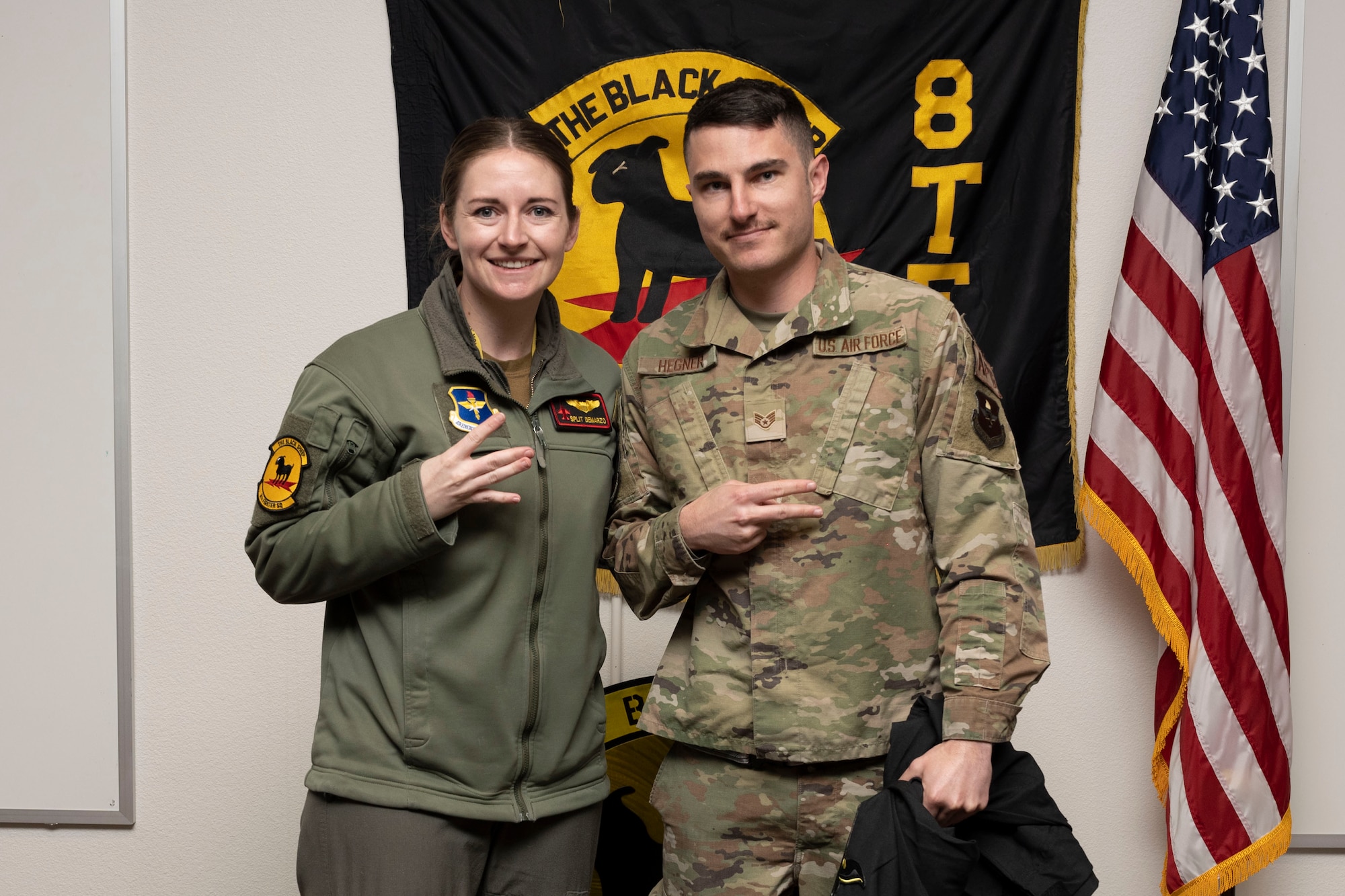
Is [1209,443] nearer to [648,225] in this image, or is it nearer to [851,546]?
[851,546]

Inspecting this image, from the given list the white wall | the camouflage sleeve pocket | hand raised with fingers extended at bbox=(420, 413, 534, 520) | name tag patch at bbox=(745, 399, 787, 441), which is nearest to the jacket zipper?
hand raised with fingers extended at bbox=(420, 413, 534, 520)

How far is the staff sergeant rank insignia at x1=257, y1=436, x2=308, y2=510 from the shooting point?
4.50ft

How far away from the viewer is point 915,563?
1.44 metres

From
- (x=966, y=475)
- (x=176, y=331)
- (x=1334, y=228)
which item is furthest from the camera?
(x=176, y=331)

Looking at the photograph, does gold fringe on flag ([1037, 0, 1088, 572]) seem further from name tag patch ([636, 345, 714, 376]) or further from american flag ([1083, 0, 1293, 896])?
name tag patch ([636, 345, 714, 376])

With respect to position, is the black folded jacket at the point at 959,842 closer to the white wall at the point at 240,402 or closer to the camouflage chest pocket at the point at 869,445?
the camouflage chest pocket at the point at 869,445

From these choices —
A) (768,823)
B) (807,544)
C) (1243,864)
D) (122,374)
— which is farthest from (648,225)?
(1243,864)

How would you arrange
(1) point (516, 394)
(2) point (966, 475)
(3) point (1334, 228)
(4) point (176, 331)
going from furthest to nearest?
(4) point (176, 331) < (3) point (1334, 228) < (1) point (516, 394) < (2) point (966, 475)

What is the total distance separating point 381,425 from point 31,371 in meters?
1.60

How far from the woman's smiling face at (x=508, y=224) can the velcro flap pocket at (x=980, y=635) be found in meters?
0.74

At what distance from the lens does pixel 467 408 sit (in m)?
1.45

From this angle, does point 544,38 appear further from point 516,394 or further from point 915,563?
point 915,563

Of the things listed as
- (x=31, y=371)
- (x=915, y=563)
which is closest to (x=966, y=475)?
(x=915, y=563)

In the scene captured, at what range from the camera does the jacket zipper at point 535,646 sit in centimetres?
143
